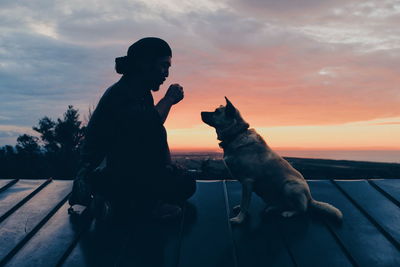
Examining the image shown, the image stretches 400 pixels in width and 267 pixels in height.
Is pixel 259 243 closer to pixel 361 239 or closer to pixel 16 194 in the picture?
A: pixel 361 239

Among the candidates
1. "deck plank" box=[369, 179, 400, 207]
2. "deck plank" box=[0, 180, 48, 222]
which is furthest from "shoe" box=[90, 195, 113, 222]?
"deck plank" box=[369, 179, 400, 207]

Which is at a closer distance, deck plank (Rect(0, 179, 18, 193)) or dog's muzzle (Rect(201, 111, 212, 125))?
dog's muzzle (Rect(201, 111, 212, 125))

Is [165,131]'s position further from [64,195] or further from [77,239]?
[64,195]

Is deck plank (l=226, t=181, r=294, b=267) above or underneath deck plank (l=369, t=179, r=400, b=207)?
underneath

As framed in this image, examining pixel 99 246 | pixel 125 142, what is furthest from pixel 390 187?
pixel 99 246

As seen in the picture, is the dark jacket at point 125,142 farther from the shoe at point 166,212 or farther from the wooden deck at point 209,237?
the wooden deck at point 209,237

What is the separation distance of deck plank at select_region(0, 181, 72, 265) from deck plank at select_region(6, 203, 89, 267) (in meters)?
0.10

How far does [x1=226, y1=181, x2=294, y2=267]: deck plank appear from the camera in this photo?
359 centimetres

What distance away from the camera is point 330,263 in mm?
3541

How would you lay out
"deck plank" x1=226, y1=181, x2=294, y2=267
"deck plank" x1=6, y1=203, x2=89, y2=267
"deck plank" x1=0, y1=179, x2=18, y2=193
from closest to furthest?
"deck plank" x1=226, y1=181, x2=294, y2=267 < "deck plank" x1=6, y1=203, x2=89, y2=267 < "deck plank" x1=0, y1=179, x2=18, y2=193

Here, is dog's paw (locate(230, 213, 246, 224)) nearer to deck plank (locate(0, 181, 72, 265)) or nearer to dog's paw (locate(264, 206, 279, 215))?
dog's paw (locate(264, 206, 279, 215))

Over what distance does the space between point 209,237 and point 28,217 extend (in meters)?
2.57

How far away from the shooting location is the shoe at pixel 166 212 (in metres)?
4.49

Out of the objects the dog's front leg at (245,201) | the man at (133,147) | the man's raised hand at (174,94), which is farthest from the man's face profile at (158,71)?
the dog's front leg at (245,201)
